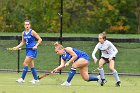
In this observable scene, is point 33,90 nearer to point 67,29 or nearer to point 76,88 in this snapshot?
point 76,88

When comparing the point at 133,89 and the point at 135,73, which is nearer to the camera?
the point at 133,89

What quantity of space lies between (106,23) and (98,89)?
990 inches

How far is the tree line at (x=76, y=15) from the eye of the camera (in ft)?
125

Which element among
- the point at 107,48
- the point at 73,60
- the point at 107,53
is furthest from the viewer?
the point at 107,53

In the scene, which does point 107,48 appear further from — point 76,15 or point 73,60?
point 76,15

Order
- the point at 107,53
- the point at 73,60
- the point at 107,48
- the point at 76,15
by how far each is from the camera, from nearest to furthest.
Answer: the point at 73,60
the point at 107,48
the point at 107,53
the point at 76,15

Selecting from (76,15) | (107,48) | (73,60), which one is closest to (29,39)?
(73,60)

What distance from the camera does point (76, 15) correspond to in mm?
43406

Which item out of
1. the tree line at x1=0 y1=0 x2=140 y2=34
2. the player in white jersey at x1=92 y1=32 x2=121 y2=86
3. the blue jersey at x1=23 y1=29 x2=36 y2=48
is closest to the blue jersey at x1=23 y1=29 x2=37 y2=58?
the blue jersey at x1=23 y1=29 x2=36 y2=48

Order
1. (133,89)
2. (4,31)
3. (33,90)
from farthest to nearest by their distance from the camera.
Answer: (4,31), (133,89), (33,90)

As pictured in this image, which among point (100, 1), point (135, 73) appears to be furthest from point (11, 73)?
point (100, 1)

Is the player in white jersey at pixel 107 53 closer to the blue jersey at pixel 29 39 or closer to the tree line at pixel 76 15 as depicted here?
the blue jersey at pixel 29 39

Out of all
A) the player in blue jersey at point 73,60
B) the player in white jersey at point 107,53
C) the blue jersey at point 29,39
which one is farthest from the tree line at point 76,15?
the player in blue jersey at point 73,60

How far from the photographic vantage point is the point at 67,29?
39594 mm
